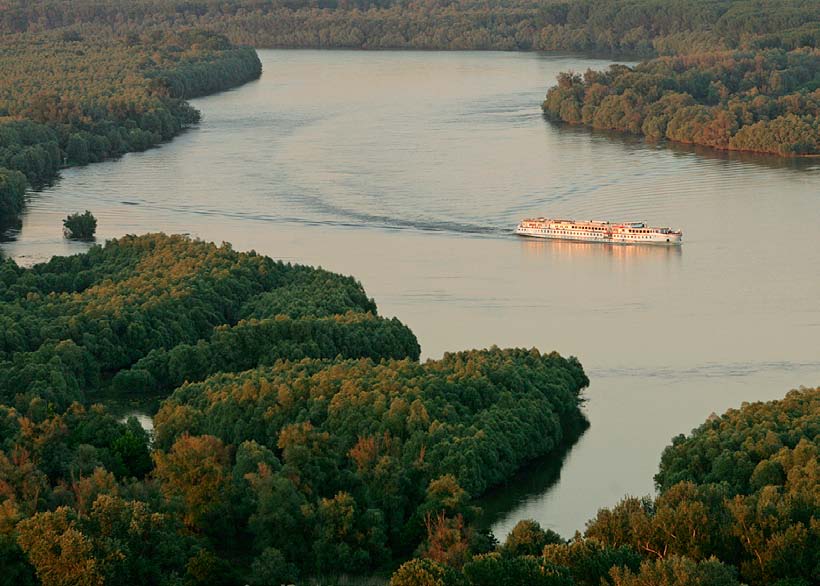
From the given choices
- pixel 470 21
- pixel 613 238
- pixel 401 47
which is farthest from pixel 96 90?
pixel 470 21

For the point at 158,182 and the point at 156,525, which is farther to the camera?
the point at 158,182

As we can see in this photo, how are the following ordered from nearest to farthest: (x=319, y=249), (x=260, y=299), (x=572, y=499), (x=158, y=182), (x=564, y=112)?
(x=572, y=499) < (x=260, y=299) < (x=319, y=249) < (x=158, y=182) < (x=564, y=112)

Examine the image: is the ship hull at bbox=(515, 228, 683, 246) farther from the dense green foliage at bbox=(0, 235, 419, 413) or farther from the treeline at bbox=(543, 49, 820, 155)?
the treeline at bbox=(543, 49, 820, 155)

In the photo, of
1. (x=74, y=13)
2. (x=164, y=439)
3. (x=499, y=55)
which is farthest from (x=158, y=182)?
(x=74, y=13)

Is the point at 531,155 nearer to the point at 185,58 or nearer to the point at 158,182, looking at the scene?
the point at 158,182

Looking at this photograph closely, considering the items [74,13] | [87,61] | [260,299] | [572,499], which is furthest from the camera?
[74,13]

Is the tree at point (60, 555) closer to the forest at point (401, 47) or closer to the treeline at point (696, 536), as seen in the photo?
the treeline at point (696, 536)
